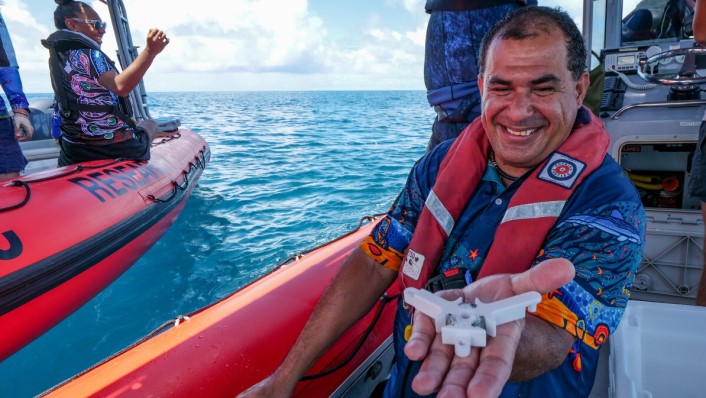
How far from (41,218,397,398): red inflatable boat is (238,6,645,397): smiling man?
0.59ft

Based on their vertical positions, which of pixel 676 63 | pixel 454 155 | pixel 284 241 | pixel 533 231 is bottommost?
pixel 284 241

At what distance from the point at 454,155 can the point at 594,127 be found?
1.25 ft

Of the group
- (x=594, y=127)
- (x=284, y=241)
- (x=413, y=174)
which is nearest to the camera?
(x=594, y=127)

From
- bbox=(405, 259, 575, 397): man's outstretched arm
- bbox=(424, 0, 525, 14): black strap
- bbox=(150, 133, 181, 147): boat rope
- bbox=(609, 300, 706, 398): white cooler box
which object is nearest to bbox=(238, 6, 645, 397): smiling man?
bbox=(405, 259, 575, 397): man's outstretched arm

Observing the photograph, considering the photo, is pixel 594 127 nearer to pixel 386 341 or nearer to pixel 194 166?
pixel 386 341

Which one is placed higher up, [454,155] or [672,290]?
[454,155]

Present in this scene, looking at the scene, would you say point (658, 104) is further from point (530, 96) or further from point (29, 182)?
point (29, 182)

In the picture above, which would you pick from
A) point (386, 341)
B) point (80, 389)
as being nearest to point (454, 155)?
point (386, 341)

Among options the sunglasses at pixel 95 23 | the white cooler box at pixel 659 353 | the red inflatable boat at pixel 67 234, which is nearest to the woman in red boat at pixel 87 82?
the sunglasses at pixel 95 23

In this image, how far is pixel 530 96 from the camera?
44.2 inches

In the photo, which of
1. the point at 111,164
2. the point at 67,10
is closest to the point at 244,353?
the point at 111,164

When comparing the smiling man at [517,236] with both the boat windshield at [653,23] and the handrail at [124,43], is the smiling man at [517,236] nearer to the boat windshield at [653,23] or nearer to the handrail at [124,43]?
the boat windshield at [653,23]

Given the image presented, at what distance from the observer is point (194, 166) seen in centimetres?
525

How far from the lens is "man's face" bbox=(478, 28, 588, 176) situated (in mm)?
1092
